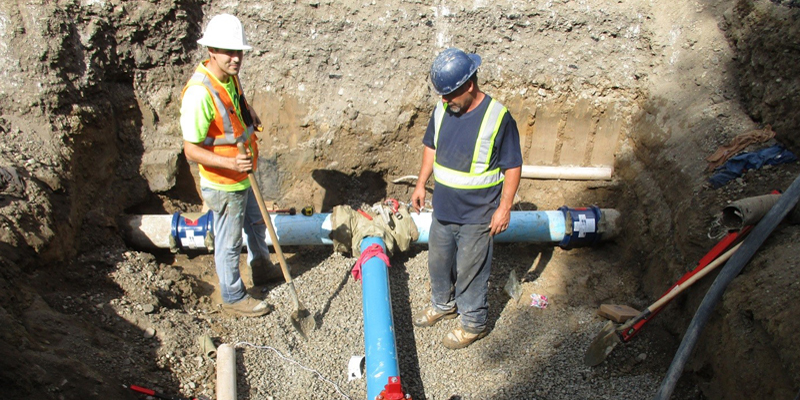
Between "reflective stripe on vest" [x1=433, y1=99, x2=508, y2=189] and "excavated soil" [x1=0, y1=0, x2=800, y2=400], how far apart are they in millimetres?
1375

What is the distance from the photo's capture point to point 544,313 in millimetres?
4289

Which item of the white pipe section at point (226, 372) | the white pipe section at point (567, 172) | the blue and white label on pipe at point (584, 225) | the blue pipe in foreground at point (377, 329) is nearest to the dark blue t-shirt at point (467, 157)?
the blue pipe in foreground at point (377, 329)

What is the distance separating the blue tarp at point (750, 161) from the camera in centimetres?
375

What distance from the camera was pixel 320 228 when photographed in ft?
15.5

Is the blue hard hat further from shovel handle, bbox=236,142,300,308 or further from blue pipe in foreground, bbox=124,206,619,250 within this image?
blue pipe in foreground, bbox=124,206,619,250

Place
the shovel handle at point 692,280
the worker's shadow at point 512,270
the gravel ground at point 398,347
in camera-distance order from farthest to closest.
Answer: the worker's shadow at point 512,270 < the gravel ground at point 398,347 < the shovel handle at point 692,280

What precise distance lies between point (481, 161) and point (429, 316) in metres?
1.48

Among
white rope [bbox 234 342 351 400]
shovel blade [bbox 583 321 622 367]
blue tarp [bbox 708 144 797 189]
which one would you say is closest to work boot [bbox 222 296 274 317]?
white rope [bbox 234 342 351 400]

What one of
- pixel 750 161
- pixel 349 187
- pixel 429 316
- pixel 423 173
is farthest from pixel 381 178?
pixel 750 161

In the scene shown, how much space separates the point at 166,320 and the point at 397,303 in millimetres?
1836

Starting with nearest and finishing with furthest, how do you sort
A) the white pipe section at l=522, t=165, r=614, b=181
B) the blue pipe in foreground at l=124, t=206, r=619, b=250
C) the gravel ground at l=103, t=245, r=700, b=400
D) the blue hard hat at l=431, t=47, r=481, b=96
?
the blue hard hat at l=431, t=47, r=481, b=96
the gravel ground at l=103, t=245, r=700, b=400
the blue pipe in foreground at l=124, t=206, r=619, b=250
the white pipe section at l=522, t=165, r=614, b=181

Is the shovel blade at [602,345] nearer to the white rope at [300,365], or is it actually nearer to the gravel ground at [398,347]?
the gravel ground at [398,347]

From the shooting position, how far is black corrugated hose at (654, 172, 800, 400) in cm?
300

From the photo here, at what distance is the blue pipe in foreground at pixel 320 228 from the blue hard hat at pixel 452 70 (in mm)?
1909
